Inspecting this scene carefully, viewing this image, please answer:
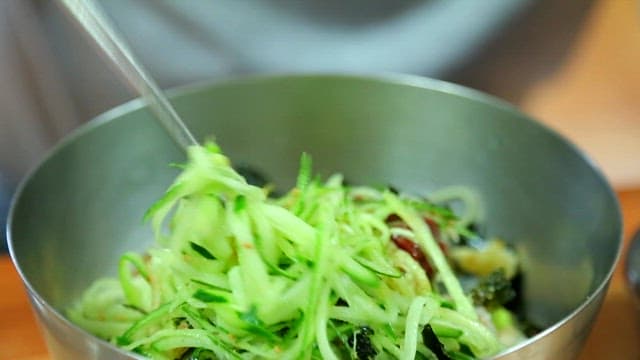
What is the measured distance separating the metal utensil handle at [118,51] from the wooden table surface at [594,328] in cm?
23

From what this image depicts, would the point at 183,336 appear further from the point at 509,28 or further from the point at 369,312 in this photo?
the point at 509,28

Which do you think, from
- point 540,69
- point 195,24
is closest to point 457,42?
point 540,69

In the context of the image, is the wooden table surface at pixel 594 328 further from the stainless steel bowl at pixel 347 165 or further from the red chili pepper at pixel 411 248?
the red chili pepper at pixel 411 248

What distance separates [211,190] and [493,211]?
0.32m

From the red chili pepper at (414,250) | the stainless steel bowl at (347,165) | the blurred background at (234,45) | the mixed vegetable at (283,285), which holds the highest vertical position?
the blurred background at (234,45)

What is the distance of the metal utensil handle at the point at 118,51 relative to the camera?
686 millimetres

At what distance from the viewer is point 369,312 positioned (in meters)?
0.59

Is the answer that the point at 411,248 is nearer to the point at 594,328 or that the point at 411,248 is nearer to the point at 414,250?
the point at 414,250

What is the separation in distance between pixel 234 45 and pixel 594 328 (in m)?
0.52

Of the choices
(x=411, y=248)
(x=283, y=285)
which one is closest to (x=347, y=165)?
(x=411, y=248)

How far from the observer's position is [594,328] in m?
0.78

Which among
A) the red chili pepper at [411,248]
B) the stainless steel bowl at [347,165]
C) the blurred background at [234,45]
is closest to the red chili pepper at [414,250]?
the red chili pepper at [411,248]

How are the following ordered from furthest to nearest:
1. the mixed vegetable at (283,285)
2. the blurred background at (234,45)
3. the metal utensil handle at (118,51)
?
1. the blurred background at (234,45)
2. the metal utensil handle at (118,51)
3. the mixed vegetable at (283,285)

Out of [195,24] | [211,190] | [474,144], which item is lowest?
[211,190]
